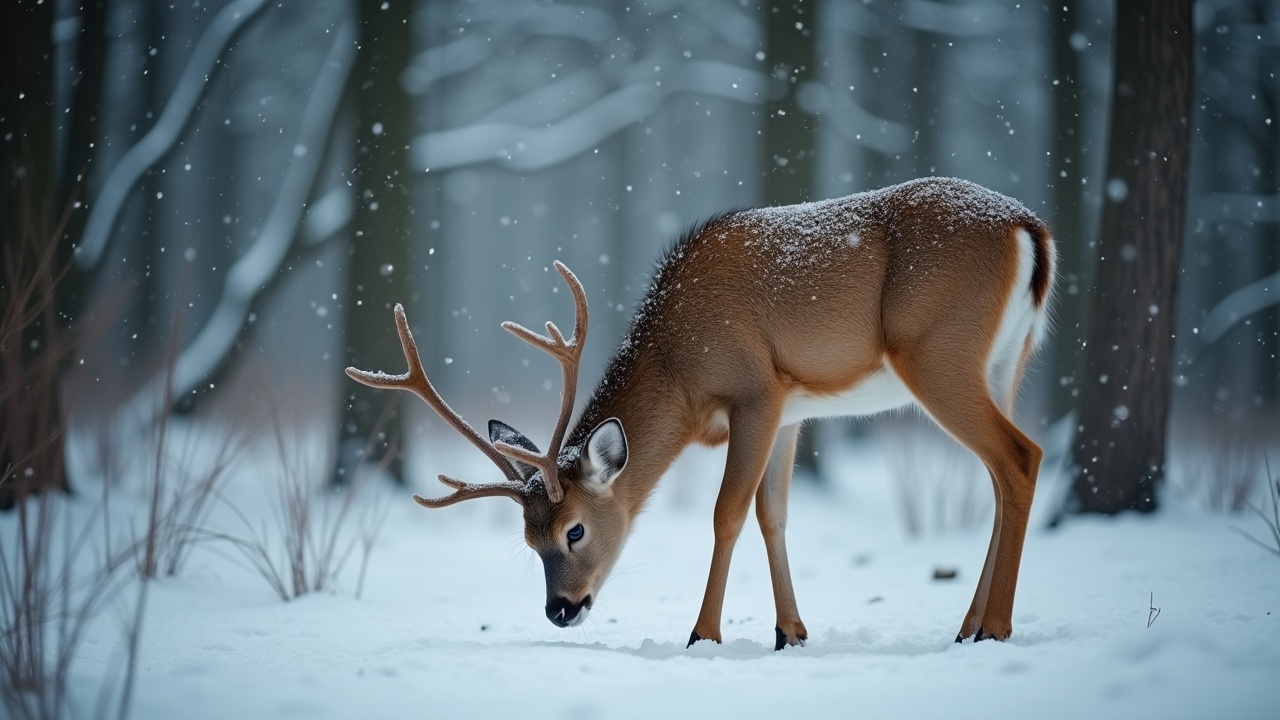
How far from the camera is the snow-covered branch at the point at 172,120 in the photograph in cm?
970

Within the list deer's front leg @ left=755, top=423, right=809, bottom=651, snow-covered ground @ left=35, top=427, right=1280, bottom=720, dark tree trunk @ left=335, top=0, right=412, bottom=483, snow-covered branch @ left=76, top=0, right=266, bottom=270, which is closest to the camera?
snow-covered ground @ left=35, top=427, right=1280, bottom=720

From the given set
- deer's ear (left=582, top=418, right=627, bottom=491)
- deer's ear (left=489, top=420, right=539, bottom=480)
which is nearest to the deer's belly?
deer's ear (left=582, top=418, right=627, bottom=491)

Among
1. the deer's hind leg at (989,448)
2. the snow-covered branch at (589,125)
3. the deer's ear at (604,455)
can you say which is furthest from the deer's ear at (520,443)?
the snow-covered branch at (589,125)

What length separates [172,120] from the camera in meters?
10.1

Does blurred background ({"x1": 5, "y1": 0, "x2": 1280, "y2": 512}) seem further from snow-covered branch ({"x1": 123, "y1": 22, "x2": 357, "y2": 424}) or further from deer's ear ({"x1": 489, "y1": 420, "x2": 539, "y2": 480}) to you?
deer's ear ({"x1": 489, "y1": 420, "x2": 539, "y2": 480})

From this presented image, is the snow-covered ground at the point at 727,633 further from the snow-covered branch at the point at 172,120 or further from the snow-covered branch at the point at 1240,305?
the snow-covered branch at the point at 1240,305

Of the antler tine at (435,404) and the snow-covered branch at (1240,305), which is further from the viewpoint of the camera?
the snow-covered branch at (1240,305)

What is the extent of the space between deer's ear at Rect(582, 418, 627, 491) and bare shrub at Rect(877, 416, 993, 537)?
346 centimetres

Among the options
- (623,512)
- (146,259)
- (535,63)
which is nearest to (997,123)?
(535,63)

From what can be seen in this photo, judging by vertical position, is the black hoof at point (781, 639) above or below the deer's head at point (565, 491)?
below

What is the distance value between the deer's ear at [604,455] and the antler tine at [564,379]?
115 mm

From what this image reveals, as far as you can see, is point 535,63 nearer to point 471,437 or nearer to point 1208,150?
point 1208,150

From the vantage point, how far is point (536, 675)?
2.83m

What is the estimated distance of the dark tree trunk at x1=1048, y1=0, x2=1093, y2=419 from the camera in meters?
9.37
